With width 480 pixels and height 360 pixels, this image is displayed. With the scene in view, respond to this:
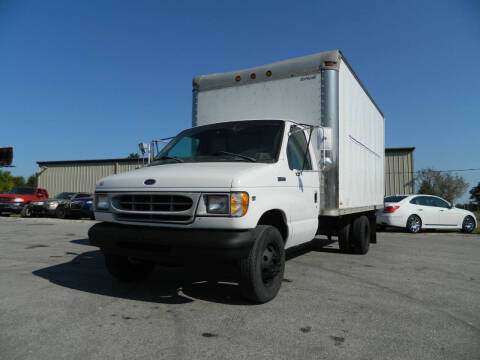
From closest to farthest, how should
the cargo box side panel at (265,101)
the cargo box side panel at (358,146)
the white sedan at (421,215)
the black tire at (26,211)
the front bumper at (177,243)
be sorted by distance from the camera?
the front bumper at (177,243) < the cargo box side panel at (265,101) < the cargo box side panel at (358,146) < the white sedan at (421,215) < the black tire at (26,211)

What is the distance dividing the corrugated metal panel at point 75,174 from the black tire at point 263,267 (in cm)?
2828

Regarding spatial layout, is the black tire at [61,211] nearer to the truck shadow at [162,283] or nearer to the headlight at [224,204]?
the truck shadow at [162,283]

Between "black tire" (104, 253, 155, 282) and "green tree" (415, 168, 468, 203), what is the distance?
141 ft

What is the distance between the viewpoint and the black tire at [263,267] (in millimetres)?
3594

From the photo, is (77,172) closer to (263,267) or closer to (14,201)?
(14,201)

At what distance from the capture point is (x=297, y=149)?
4910 millimetres

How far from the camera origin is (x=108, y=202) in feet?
13.6

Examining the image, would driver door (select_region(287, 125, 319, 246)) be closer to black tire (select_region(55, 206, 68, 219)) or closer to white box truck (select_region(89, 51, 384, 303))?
white box truck (select_region(89, 51, 384, 303))

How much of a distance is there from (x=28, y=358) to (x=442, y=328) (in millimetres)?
3335

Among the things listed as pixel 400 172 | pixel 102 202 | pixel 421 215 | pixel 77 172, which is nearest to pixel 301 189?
pixel 102 202

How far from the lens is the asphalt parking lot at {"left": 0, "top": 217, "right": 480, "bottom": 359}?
274 cm

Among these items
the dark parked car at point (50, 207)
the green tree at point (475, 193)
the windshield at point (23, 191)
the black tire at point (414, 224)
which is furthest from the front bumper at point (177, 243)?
the green tree at point (475, 193)

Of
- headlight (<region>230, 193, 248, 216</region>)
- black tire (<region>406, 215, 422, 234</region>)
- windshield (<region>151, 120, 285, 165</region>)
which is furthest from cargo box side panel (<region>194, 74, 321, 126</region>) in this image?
black tire (<region>406, 215, 422, 234</region>)

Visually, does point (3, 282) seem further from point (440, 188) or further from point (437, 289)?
point (440, 188)
